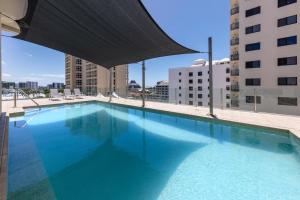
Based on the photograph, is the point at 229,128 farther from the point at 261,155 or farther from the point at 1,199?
the point at 1,199

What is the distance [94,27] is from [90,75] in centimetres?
5296

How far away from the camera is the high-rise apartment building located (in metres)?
51.6

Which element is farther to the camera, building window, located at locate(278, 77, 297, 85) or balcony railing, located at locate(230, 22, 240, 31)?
balcony railing, located at locate(230, 22, 240, 31)

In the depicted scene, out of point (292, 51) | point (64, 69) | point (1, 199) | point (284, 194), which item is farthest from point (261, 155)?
point (64, 69)

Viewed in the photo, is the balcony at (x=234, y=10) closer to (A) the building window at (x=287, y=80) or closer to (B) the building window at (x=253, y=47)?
(B) the building window at (x=253, y=47)

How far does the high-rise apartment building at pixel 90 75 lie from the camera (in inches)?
2030

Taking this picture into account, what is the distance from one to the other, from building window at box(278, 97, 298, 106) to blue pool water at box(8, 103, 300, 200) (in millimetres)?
16681

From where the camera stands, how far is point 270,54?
68.7 feet

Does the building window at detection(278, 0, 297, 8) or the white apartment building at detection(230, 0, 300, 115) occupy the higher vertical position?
the building window at detection(278, 0, 297, 8)

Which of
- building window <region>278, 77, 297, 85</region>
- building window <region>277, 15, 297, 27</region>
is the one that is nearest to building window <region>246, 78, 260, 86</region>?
building window <region>278, 77, 297, 85</region>

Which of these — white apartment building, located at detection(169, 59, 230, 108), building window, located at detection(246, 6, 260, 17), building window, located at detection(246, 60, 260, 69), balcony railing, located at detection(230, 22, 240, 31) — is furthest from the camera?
white apartment building, located at detection(169, 59, 230, 108)

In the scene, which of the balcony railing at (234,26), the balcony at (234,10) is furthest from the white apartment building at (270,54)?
the balcony at (234,10)

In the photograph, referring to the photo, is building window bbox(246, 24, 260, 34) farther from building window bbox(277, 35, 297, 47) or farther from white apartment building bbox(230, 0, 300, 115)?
building window bbox(277, 35, 297, 47)

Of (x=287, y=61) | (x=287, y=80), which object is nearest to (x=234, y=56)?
(x=287, y=61)
